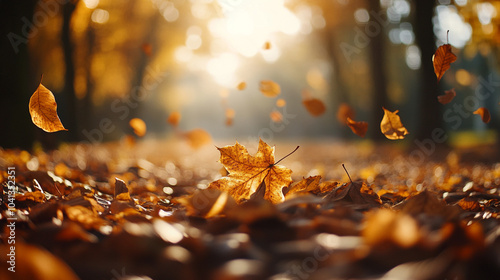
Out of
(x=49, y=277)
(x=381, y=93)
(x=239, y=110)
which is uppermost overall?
(x=239, y=110)

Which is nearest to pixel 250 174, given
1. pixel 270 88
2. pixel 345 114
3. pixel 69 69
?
pixel 270 88

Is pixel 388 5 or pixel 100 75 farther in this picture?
pixel 100 75

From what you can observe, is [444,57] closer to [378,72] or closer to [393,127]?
[393,127]

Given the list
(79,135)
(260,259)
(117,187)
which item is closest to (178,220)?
(260,259)

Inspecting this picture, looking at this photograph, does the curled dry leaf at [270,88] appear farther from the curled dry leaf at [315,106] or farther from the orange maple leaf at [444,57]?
the orange maple leaf at [444,57]

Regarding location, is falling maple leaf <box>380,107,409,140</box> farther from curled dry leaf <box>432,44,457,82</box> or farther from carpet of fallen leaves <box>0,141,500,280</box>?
carpet of fallen leaves <box>0,141,500,280</box>

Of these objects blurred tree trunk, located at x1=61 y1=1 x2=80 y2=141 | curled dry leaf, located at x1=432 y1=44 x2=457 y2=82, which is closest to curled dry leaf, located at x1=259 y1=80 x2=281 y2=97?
curled dry leaf, located at x1=432 y1=44 x2=457 y2=82

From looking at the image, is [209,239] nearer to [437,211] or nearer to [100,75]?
[437,211]
